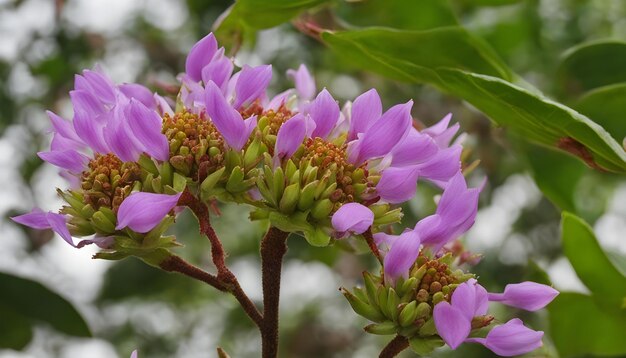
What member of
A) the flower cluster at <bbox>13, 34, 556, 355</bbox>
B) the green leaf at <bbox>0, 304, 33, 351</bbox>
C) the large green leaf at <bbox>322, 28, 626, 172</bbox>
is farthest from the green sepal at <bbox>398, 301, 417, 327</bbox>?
the green leaf at <bbox>0, 304, 33, 351</bbox>

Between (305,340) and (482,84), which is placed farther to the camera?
(305,340)

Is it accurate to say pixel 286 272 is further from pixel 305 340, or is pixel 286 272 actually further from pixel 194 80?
pixel 194 80

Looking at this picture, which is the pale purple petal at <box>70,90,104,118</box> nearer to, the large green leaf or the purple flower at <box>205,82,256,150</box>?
the purple flower at <box>205,82,256,150</box>

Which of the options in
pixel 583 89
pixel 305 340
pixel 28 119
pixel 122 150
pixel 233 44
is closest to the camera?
pixel 122 150

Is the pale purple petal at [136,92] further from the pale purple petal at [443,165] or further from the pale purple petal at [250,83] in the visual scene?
the pale purple petal at [443,165]

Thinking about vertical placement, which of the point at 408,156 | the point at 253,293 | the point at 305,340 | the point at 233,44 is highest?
the point at 253,293

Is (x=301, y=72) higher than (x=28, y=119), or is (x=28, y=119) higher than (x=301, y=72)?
(x=28, y=119)

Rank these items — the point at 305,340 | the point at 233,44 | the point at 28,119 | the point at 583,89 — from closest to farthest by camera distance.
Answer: the point at 233,44, the point at 583,89, the point at 28,119, the point at 305,340

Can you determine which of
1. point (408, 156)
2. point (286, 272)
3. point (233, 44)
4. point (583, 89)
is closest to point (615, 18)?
point (286, 272)
